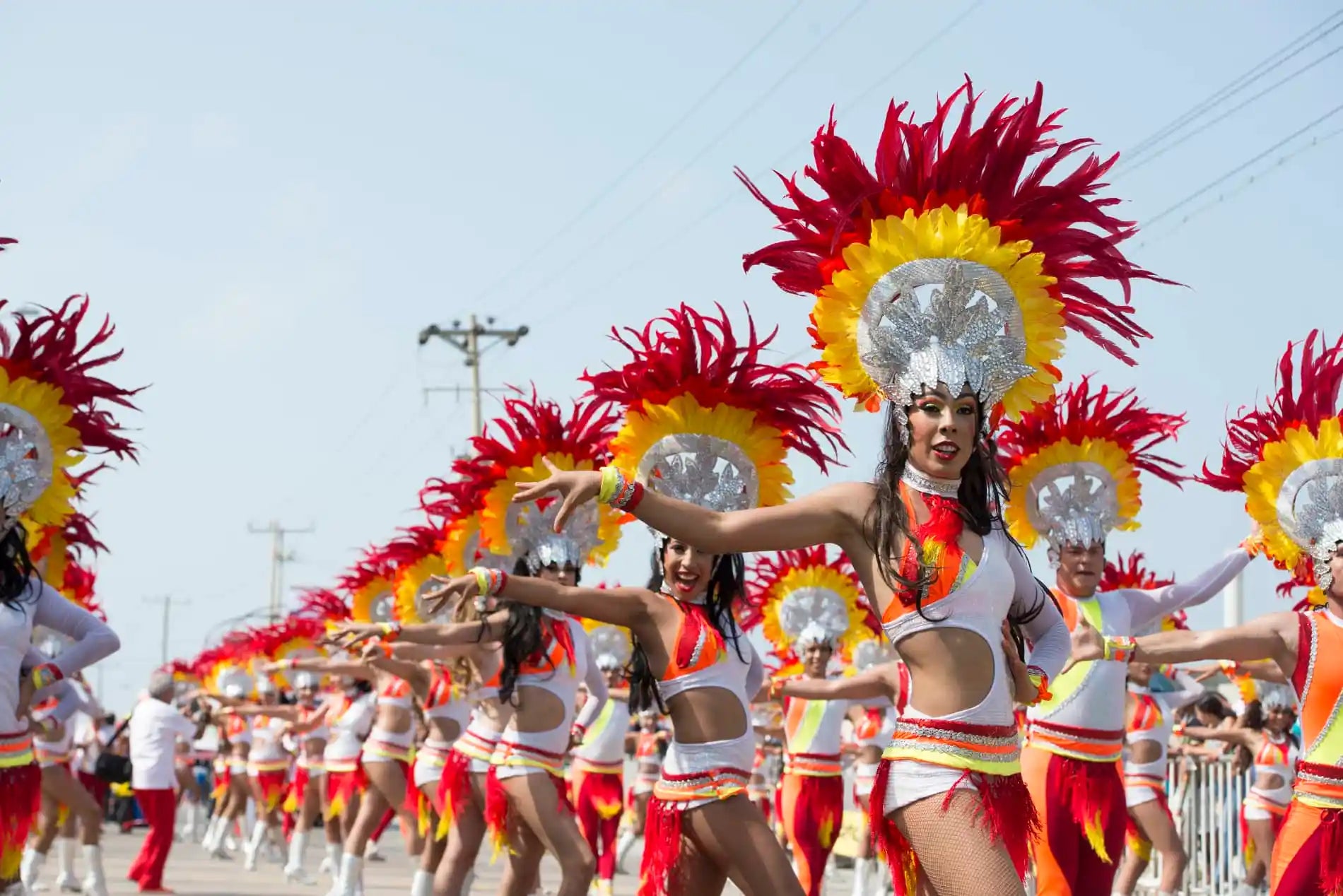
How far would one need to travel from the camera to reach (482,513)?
10.8 m

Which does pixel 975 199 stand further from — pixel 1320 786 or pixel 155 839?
pixel 155 839

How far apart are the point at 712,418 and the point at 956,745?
10.1ft

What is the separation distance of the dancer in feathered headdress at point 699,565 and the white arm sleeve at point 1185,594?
192 cm

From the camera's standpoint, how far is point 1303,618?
7164mm

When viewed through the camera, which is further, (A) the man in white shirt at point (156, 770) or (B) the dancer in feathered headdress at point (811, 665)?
(A) the man in white shirt at point (156, 770)

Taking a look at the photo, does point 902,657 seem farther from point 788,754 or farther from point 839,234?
point 788,754

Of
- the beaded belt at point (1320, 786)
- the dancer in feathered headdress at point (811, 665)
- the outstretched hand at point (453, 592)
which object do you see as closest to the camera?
the outstretched hand at point (453, 592)

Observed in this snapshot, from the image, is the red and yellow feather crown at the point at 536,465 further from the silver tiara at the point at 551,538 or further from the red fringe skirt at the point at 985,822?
the red fringe skirt at the point at 985,822

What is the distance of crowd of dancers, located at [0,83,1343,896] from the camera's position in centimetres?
521

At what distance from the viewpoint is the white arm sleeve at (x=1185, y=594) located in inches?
340

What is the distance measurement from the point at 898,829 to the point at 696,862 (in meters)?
1.88

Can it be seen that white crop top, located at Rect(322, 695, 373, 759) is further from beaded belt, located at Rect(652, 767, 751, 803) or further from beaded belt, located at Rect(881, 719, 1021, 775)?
beaded belt, located at Rect(881, 719, 1021, 775)

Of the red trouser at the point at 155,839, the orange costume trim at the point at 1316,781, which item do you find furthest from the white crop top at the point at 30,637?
the red trouser at the point at 155,839

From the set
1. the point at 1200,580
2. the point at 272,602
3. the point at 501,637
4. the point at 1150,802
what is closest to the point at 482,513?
the point at 501,637
